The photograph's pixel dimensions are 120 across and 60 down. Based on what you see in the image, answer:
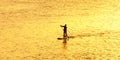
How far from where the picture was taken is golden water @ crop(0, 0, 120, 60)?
40.8 ft

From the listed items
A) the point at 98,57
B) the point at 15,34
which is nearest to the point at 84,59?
the point at 98,57

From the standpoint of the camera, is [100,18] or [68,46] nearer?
[68,46]

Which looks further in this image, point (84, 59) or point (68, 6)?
point (68, 6)

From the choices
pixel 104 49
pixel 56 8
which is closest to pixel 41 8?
pixel 56 8

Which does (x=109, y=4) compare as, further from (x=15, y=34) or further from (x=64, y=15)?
(x=15, y=34)

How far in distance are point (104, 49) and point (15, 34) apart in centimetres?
475

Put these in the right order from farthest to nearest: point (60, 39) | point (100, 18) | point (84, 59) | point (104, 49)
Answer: point (100, 18) → point (60, 39) → point (104, 49) → point (84, 59)

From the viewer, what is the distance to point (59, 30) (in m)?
15.6

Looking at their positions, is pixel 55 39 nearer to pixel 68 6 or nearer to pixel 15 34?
pixel 15 34

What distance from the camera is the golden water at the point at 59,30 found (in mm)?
12438

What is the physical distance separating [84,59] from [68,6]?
1063cm

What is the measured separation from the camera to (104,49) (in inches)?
501

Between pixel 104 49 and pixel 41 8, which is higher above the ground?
pixel 41 8

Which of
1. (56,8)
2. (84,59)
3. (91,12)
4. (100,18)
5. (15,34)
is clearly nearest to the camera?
(84,59)
